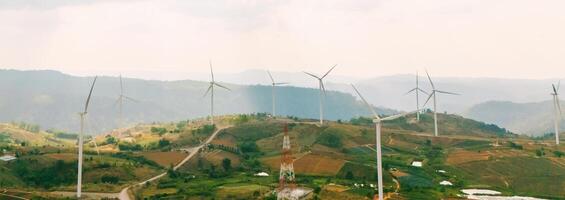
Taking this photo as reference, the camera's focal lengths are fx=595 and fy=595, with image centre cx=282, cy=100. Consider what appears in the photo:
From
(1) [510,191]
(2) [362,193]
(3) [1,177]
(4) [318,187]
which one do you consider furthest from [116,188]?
(1) [510,191]

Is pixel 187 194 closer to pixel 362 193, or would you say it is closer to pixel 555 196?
pixel 362 193

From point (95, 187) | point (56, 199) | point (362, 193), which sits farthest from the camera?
point (95, 187)

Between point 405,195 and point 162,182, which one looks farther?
point 162,182

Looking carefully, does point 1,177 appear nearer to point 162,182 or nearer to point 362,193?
point 162,182

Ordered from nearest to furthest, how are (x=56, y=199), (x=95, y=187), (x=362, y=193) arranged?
1. (x=56, y=199)
2. (x=362, y=193)
3. (x=95, y=187)

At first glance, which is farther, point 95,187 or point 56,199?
point 95,187

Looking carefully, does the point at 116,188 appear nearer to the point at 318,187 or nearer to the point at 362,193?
the point at 318,187

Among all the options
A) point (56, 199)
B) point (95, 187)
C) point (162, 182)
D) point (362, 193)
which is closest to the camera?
point (56, 199)

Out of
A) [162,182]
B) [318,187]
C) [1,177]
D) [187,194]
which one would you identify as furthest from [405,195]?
[1,177]
